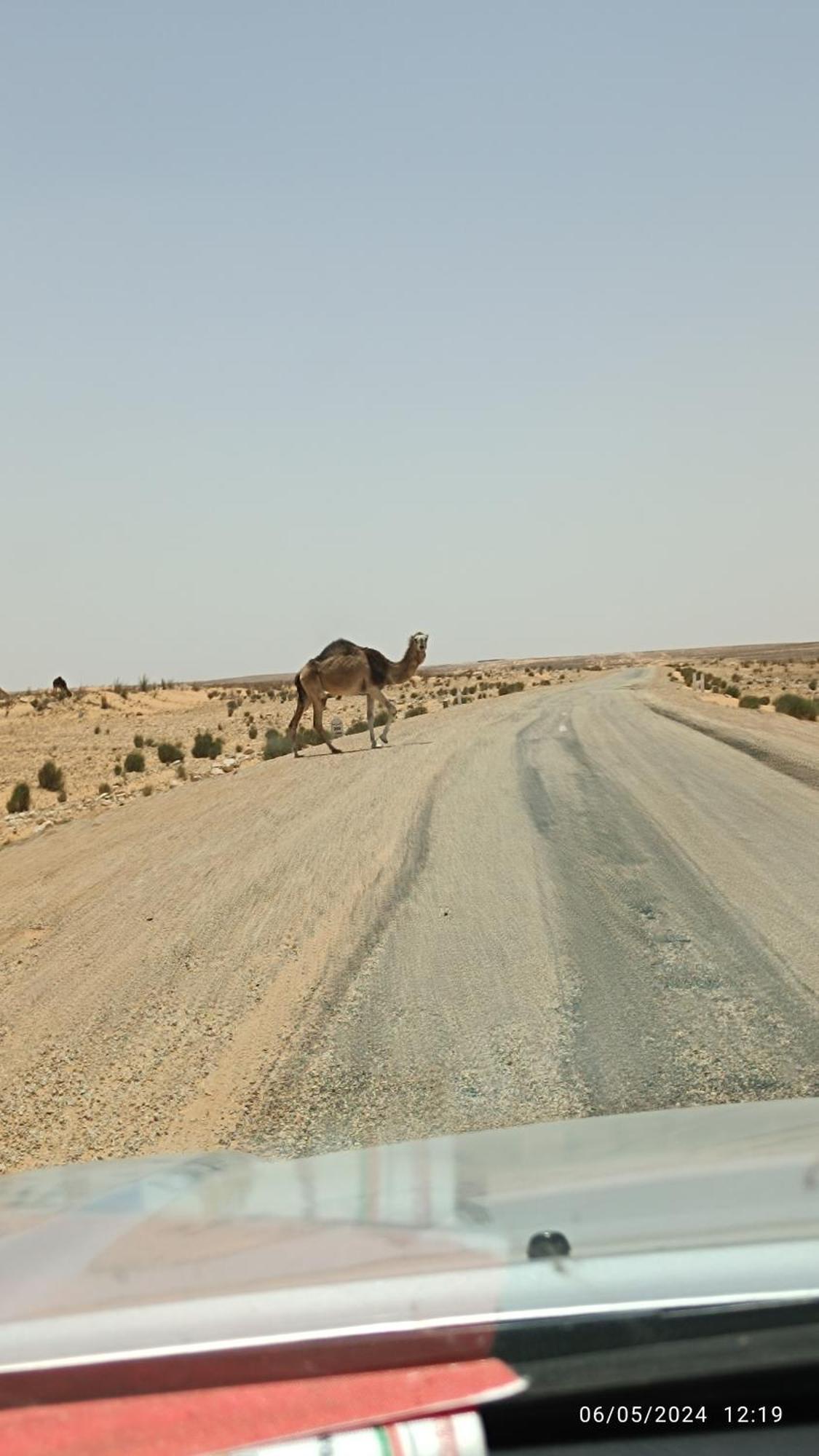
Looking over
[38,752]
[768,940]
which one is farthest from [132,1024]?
[38,752]

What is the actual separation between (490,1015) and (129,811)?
39.6 feet

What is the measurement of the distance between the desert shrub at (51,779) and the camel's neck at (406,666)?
22.0ft

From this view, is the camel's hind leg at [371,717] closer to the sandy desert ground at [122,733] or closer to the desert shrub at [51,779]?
the sandy desert ground at [122,733]

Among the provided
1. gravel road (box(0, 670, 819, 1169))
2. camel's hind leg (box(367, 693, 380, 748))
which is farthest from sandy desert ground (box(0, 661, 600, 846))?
gravel road (box(0, 670, 819, 1169))

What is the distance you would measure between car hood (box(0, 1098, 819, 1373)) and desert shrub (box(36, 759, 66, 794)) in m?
23.4

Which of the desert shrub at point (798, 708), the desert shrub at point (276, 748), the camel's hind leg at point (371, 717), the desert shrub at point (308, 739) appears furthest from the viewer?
the desert shrub at point (798, 708)

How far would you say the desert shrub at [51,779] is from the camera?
26.6 m

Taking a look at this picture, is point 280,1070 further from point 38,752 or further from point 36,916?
point 38,752

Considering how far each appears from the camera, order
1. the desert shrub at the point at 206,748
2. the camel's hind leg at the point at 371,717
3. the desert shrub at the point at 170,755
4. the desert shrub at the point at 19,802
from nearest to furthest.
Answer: the desert shrub at the point at 19,802 < the camel's hind leg at the point at 371,717 < the desert shrub at the point at 170,755 < the desert shrub at the point at 206,748

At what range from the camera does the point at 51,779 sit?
88.3 feet

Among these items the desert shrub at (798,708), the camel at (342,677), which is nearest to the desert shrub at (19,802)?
the camel at (342,677)

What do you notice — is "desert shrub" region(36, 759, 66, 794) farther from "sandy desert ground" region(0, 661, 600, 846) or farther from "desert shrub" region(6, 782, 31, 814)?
"desert shrub" region(6, 782, 31, 814)

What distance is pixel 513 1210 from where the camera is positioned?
280 centimetres

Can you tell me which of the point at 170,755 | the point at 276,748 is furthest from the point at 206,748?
the point at 276,748
